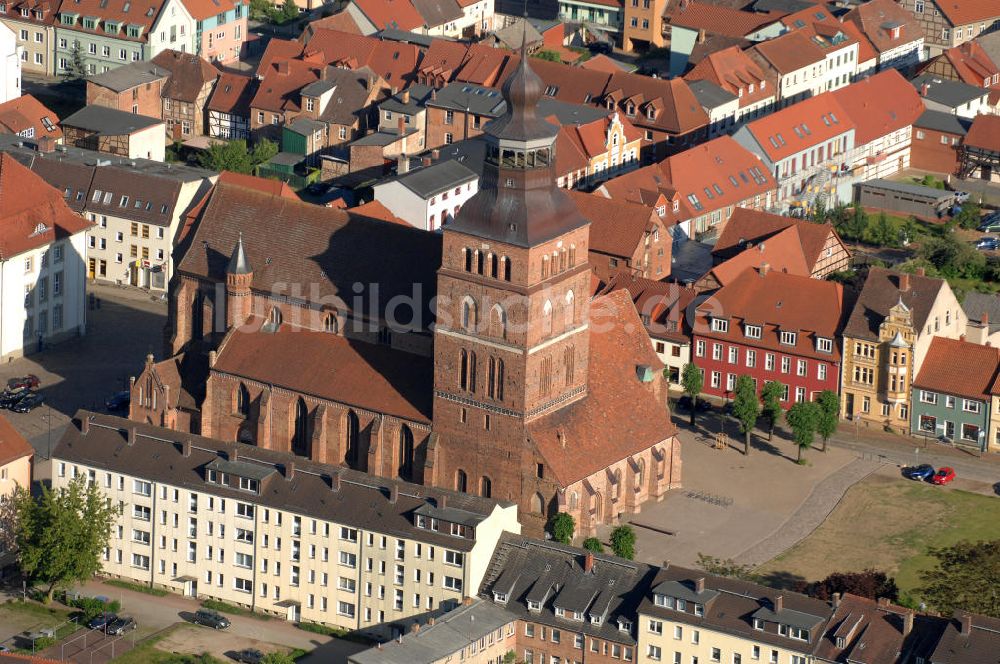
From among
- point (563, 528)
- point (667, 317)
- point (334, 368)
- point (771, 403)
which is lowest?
point (563, 528)

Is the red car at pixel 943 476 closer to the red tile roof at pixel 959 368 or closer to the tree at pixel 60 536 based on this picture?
the red tile roof at pixel 959 368

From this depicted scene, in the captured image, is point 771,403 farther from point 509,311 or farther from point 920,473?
point 509,311

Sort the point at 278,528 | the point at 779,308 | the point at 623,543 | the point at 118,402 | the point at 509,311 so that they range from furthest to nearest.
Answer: the point at 779,308 → the point at 118,402 → the point at 623,543 → the point at 509,311 → the point at 278,528

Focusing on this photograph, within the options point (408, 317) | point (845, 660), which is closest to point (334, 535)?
point (408, 317)

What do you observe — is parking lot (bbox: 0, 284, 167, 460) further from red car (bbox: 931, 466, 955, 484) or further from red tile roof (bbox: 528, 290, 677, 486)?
red car (bbox: 931, 466, 955, 484)

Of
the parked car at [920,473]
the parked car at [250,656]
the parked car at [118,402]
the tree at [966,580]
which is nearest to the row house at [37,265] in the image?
the parked car at [118,402]

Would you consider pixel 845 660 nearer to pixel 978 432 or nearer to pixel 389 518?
pixel 389 518

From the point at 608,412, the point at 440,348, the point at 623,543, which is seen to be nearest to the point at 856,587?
the point at 623,543
